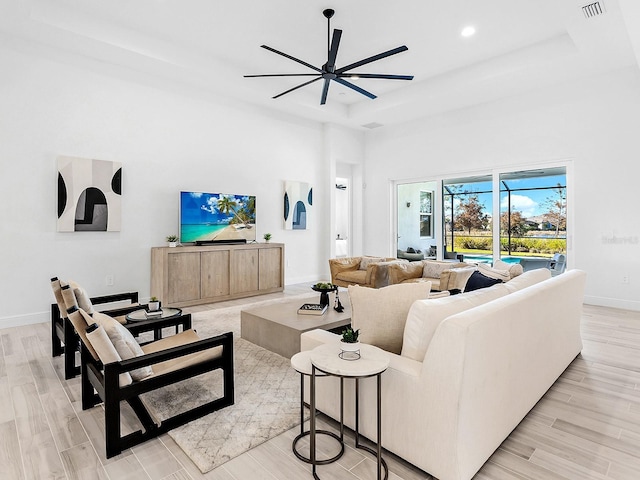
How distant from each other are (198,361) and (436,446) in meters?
1.46

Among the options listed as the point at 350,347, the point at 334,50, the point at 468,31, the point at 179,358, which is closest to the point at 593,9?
the point at 468,31

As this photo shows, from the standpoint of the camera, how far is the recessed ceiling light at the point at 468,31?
451 cm

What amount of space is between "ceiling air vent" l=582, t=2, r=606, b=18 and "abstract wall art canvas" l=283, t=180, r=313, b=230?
4974mm

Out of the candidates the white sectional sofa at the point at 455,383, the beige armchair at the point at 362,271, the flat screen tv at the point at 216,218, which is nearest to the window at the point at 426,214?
the beige armchair at the point at 362,271

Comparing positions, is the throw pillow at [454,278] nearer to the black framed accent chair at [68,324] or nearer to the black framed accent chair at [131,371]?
the black framed accent chair at [131,371]

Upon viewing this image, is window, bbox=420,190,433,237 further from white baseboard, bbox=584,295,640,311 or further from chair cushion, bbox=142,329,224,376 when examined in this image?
chair cushion, bbox=142,329,224,376

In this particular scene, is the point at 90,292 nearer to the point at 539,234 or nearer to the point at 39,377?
the point at 39,377

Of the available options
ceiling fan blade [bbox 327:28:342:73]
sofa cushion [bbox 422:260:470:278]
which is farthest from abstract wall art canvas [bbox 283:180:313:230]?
ceiling fan blade [bbox 327:28:342:73]

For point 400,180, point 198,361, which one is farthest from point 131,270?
point 400,180

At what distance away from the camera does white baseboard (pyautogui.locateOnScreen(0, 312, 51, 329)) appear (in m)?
4.25

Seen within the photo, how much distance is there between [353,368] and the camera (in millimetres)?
1576

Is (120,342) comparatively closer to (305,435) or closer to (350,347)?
(305,435)

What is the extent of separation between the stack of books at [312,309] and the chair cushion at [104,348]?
189 centimetres

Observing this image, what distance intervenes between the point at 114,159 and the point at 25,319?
2303 mm
